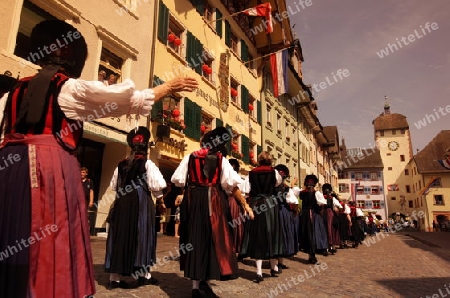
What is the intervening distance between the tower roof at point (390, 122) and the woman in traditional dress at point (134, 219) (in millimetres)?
80499

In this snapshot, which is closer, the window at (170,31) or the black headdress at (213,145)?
the black headdress at (213,145)

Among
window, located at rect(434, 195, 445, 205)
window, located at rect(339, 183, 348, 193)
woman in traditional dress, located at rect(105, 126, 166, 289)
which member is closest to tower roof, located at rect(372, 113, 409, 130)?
window, located at rect(339, 183, 348, 193)

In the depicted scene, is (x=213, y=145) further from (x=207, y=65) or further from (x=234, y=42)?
(x=234, y=42)

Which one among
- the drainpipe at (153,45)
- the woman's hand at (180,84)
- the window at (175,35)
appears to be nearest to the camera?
the woman's hand at (180,84)

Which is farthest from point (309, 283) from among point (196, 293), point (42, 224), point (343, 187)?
point (343, 187)

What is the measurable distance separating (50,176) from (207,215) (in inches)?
96.1

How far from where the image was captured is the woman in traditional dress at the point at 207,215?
3.90 m

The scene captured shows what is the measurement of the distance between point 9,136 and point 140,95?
82cm

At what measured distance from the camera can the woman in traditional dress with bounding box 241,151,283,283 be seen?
567 centimetres

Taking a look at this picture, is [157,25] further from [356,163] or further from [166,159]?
[356,163]

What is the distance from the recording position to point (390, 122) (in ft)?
249

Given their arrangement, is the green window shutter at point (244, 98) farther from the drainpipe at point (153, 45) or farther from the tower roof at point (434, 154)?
the tower roof at point (434, 154)

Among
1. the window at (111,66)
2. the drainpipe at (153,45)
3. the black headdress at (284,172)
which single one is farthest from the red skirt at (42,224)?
the drainpipe at (153,45)

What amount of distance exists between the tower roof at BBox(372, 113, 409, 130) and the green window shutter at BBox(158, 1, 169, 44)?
73.8m
